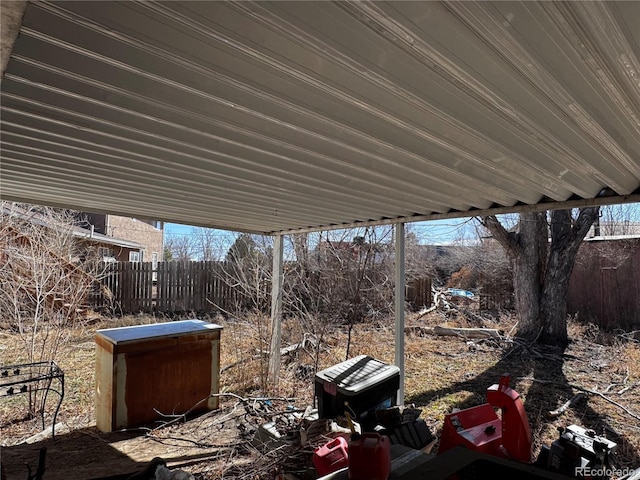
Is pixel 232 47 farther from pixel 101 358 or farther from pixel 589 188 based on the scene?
pixel 101 358

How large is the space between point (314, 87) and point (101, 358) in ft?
13.9

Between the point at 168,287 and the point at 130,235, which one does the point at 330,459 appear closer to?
the point at 168,287

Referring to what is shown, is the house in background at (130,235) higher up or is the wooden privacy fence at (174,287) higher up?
the house in background at (130,235)

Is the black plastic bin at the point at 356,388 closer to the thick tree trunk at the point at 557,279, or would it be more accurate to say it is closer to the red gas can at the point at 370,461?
the red gas can at the point at 370,461

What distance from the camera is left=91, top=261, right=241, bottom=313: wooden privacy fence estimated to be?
10031mm

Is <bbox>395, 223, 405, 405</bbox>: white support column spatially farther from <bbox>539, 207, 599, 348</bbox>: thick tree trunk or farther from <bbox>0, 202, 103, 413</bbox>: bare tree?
<bbox>539, 207, 599, 348</bbox>: thick tree trunk

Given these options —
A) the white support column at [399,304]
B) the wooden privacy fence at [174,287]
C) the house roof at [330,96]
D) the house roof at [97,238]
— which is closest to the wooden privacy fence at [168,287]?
the wooden privacy fence at [174,287]

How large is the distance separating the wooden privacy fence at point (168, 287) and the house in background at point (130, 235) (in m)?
2.43

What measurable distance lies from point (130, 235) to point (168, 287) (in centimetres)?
824

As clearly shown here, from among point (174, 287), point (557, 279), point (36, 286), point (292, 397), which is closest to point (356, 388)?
point (292, 397)

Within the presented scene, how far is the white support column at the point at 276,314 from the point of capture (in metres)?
5.39

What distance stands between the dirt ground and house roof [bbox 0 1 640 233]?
218 centimetres

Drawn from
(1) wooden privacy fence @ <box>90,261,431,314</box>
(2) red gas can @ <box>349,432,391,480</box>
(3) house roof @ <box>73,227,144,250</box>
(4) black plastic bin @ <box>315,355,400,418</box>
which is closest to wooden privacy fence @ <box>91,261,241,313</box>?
(1) wooden privacy fence @ <box>90,261,431,314</box>

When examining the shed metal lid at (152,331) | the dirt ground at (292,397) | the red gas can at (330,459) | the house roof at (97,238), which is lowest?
the dirt ground at (292,397)
